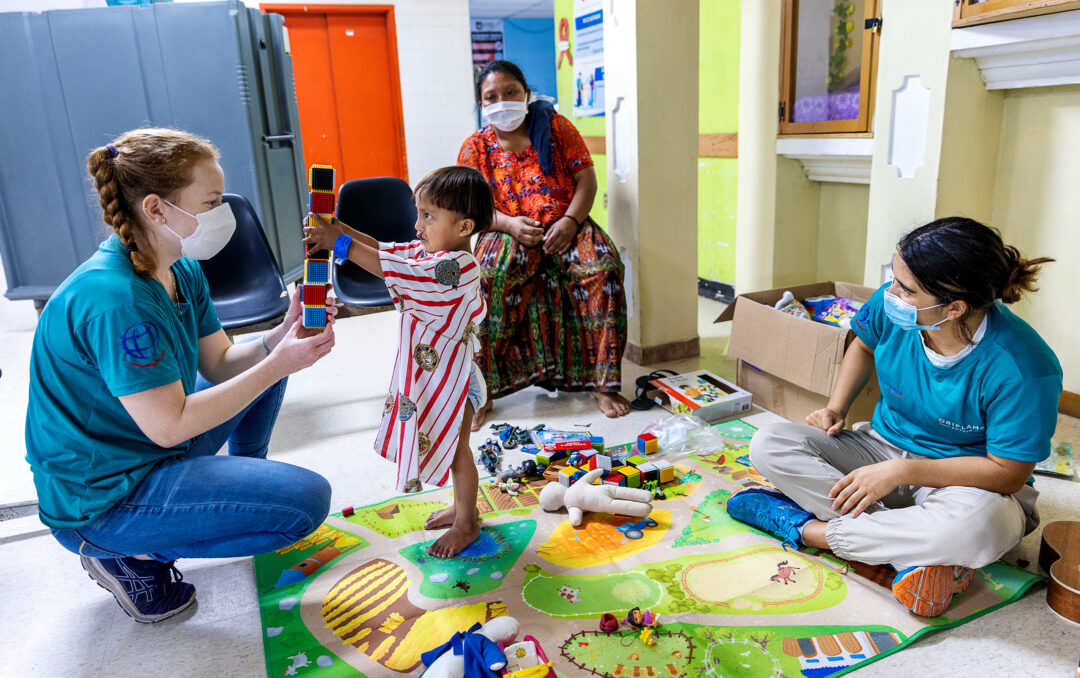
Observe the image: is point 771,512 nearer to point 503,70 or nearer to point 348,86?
point 503,70

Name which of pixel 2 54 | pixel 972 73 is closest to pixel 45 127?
pixel 2 54

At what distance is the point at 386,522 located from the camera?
2.06 metres

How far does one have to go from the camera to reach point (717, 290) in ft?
14.5

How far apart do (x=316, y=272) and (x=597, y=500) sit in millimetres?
998

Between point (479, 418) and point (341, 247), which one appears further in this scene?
point (479, 418)

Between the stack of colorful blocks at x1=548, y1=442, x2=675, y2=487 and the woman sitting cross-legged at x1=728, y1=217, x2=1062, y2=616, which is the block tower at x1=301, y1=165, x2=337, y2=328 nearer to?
the stack of colorful blocks at x1=548, y1=442, x2=675, y2=487

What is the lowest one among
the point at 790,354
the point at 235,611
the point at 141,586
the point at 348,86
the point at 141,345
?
the point at 235,611

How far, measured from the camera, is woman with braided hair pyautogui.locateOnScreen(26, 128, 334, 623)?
1.39 m

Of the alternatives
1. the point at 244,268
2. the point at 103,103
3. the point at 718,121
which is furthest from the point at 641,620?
the point at 103,103

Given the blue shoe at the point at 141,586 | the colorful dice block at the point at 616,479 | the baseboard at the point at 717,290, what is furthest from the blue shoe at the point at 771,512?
the baseboard at the point at 717,290

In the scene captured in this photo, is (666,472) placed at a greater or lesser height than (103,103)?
lesser

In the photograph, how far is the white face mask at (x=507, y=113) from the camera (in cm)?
272

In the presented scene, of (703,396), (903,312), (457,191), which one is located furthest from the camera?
(703,396)

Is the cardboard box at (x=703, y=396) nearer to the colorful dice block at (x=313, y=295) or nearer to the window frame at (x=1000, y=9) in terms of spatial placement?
the window frame at (x=1000, y=9)
